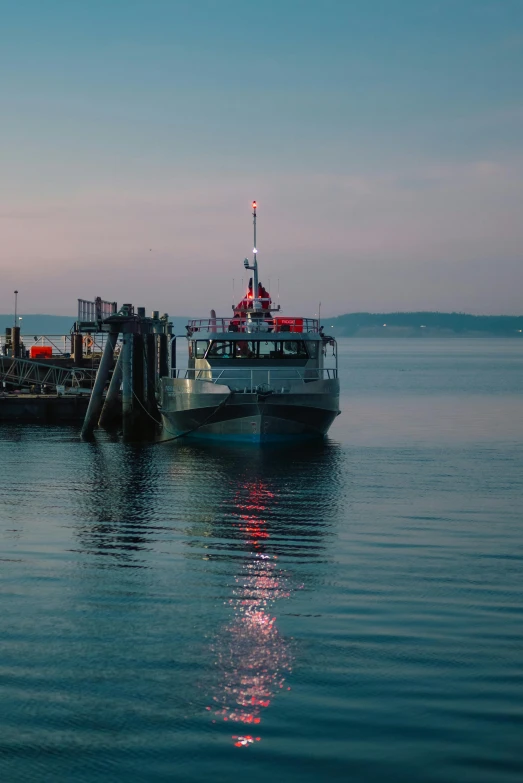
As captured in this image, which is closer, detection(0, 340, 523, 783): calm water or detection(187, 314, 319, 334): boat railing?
detection(0, 340, 523, 783): calm water

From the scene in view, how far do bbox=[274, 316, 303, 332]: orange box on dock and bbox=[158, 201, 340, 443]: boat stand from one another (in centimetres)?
4

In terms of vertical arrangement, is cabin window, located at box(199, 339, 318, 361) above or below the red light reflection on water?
above

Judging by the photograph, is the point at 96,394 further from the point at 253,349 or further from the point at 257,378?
the point at 257,378

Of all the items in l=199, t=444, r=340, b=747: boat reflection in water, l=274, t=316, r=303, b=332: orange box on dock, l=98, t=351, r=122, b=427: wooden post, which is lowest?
l=199, t=444, r=340, b=747: boat reflection in water

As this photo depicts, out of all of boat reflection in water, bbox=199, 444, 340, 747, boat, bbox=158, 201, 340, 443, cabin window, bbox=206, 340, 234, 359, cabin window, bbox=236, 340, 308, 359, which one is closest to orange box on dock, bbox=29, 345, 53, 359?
boat, bbox=158, 201, 340, 443

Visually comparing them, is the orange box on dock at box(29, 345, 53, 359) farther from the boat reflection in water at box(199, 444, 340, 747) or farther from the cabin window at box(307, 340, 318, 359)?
the boat reflection in water at box(199, 444, 340, 747)

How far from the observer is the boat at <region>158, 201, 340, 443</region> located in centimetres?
3516

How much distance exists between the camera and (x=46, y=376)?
50.0 metres

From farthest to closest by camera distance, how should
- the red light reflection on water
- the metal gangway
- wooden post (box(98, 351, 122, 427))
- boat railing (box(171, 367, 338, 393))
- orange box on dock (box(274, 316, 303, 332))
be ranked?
1. the metal gangway
2. wooden post (box(98, 351, 122, 427))
3. orange box on dock (box(274, 316, 303, 332))
4. boat railing (box(171, 367, 338, 393))
5. the red light reflection on water

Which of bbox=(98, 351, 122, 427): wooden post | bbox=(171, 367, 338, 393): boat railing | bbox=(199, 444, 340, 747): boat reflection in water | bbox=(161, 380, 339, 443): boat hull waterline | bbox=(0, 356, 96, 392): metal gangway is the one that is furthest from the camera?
bbox=(0, 356, 96, 392): metal gangway

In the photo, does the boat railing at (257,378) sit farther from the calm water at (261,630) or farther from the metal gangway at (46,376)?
the metal gangway at (46,376)

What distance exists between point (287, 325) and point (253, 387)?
4502 millimetres

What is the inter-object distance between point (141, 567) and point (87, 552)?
1926 mm

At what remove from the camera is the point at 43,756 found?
9430 millimetres
